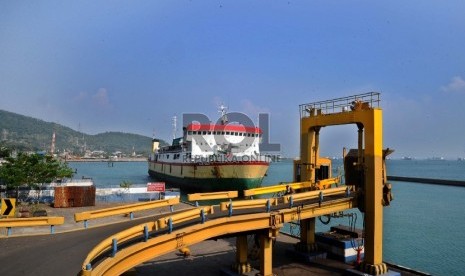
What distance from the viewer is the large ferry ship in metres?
50.1

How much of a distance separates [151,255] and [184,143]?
2015 inches

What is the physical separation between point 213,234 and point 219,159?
4059 centimetres

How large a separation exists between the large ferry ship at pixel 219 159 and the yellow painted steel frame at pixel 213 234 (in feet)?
113

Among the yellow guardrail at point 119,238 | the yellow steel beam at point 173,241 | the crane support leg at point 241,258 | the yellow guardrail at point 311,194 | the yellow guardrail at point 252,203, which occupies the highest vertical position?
the yellow guardrail at point 311,194

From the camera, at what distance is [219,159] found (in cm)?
5250

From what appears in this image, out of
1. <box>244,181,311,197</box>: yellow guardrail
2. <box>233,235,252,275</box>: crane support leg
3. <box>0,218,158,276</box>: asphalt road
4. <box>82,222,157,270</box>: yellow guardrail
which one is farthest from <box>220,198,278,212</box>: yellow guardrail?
<box>0,218,158,276</box>: asphalt road

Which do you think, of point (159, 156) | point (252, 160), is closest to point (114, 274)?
point (252, 160)

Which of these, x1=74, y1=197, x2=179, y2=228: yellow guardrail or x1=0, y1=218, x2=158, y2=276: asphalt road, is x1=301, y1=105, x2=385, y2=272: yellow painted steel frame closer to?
x1=74, y1=197, x2=179, y2=228: yellow guardrail

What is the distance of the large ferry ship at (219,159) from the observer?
5009 centimetres

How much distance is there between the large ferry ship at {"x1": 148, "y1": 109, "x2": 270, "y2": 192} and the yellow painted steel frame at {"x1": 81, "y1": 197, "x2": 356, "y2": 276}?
34524 mm

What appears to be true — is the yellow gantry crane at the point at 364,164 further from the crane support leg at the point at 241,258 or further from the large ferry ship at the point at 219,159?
the large ferry ship at the point at 219,159

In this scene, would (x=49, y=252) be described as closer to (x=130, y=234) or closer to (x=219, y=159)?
(x=130, y=234)

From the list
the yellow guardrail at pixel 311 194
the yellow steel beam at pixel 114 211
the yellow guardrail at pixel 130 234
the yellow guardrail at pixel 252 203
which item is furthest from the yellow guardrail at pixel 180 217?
the yellow guardrail at pixel 311 194

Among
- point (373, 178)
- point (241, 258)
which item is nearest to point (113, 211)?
point (241, 258)
